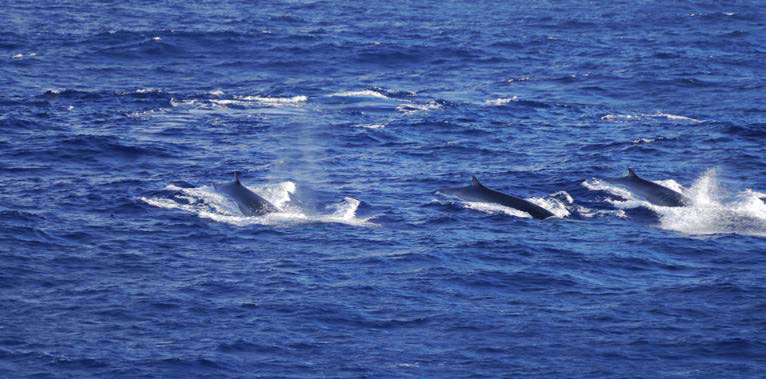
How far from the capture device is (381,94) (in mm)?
71375

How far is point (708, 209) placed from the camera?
4534cm

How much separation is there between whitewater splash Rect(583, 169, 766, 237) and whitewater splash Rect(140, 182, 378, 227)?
34.2 feet

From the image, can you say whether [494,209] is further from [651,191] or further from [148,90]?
[148,90]

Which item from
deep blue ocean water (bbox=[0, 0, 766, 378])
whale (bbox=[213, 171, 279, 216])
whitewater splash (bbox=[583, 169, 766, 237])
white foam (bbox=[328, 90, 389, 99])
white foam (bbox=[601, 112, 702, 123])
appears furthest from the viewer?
white foam (bbox=[328, 90, 389, 99])

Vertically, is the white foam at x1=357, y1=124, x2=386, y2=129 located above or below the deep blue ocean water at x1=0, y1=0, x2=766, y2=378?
below

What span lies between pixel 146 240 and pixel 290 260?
5413 millimetres

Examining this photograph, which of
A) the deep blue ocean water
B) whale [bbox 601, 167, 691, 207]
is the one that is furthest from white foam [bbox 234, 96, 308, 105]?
whale [bbox 601, 167, 691, 207]

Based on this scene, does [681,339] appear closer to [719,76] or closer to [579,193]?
[579,193]

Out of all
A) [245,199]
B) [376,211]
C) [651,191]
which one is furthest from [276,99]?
[651,191]

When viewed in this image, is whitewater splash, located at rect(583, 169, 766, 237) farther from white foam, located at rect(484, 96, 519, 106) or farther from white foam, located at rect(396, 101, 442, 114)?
white foam, located at rect(484, 96, 519, 106)

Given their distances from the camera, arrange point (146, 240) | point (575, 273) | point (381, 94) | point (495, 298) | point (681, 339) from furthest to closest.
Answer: point (381, 94)
point (146, 240)
point (575, 273)
point (495, 298)
point (681, 339)

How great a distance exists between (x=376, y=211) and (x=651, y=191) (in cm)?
1077

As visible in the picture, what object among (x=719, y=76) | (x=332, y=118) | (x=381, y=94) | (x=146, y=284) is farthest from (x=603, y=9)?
(x=146, y=284)

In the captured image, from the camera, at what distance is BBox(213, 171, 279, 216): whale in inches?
1726
